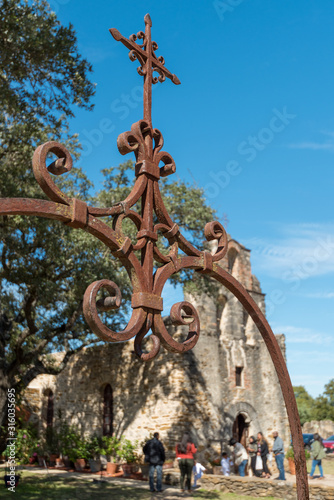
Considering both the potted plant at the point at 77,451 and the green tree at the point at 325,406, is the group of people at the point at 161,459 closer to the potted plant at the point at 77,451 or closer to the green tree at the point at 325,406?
the potted plant at the point at 77,451

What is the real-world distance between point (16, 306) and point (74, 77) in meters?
7.82

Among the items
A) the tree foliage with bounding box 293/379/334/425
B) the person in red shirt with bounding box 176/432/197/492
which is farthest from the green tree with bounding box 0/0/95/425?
the tree foliage with bounding box 293/379/334/425

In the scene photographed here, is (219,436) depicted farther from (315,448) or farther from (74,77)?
(74,77)

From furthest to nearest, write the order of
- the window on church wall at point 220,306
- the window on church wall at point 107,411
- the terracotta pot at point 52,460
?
the window on church wall at point 220,306 → the terracotta pot at point 52,460 → the window on church wall at point 107,411

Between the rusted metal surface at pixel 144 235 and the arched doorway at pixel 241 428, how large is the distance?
14921 millimetres

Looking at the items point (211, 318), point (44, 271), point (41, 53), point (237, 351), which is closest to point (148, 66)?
point (41, 53)

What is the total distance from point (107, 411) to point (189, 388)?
349cm

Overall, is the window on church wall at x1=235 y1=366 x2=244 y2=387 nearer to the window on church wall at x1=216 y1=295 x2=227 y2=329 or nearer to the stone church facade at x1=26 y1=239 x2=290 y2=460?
the stone church facade at x1=26 y1=239 x2=290 y2=460

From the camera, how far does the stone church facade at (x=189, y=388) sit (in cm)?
1511

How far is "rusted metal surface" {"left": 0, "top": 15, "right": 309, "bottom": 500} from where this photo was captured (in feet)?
8.21

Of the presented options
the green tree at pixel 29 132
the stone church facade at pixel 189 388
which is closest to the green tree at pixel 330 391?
the stone church facade at pixel 189 388

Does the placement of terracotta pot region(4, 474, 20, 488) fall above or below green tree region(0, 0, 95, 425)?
below

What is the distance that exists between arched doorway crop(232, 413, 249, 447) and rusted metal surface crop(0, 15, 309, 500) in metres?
14.9

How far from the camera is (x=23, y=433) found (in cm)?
1744
